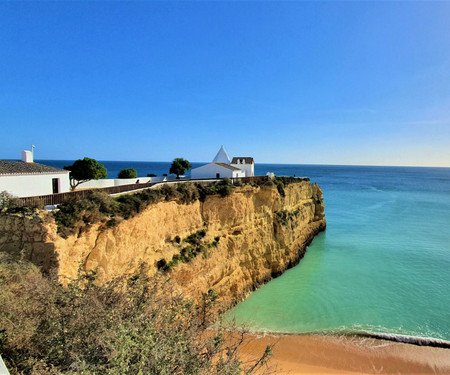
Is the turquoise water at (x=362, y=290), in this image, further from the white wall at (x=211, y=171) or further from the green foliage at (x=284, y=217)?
the white wall at (x=211, y=171)

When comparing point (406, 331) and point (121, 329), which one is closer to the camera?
point (121, 329)

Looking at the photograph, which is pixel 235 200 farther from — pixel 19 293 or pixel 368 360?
pixel 19 293

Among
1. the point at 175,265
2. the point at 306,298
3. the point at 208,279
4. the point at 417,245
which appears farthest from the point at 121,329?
the point at 417,245

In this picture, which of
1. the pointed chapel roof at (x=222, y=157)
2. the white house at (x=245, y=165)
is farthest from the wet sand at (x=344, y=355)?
the pointed chapel roof at (x=222, y=157)

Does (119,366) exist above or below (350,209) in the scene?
above

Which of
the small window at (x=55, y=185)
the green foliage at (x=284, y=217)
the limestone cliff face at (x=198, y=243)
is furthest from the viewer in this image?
the green foliage at (x=284, y=217)
